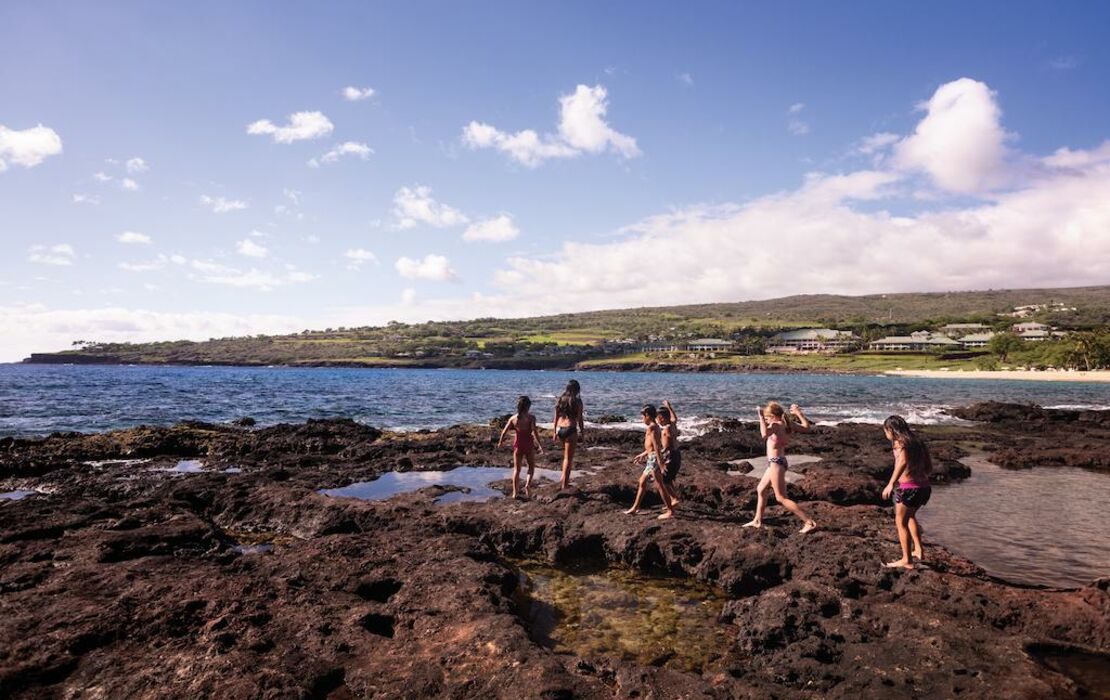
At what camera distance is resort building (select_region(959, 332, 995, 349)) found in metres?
143

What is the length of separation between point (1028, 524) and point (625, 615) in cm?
965

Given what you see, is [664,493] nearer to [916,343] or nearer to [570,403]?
[570,403]

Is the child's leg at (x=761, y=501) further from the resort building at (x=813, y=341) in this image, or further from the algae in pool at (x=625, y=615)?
the resort building at (x=813, y=341)

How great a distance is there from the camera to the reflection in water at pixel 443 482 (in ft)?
49.7

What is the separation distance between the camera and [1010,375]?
94.9 metres

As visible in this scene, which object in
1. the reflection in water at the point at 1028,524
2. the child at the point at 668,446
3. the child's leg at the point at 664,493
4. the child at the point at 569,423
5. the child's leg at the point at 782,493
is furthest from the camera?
the child at the point at 569,423

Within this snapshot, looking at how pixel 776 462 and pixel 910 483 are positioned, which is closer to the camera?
pixel 910 483

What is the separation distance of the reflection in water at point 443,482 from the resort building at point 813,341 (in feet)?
499

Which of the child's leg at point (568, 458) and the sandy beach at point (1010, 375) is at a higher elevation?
the child's leg at point (568, 458)

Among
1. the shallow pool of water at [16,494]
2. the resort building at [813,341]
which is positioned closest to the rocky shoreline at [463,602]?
the shallow pool of water at [16,494]

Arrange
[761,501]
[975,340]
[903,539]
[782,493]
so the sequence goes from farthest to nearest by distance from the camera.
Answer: [975,340], [761,501], [782,493], [903,539]

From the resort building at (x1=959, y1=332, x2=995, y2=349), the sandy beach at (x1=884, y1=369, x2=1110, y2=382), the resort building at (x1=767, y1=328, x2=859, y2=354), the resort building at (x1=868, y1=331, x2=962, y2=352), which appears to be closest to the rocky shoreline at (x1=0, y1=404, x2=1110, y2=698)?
the sandy beach at (x1=884, y1=369, x2=1110, y2=382)

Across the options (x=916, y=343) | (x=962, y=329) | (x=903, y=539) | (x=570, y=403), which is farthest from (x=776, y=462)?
(x=962, y=329)

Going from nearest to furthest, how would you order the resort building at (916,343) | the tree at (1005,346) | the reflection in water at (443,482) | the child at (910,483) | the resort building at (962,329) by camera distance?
the child at (910,483) → the reflection in water at (443,482) → the tree at (1005,346) → the resort building at (916,343) → the resort building at (962,329)
